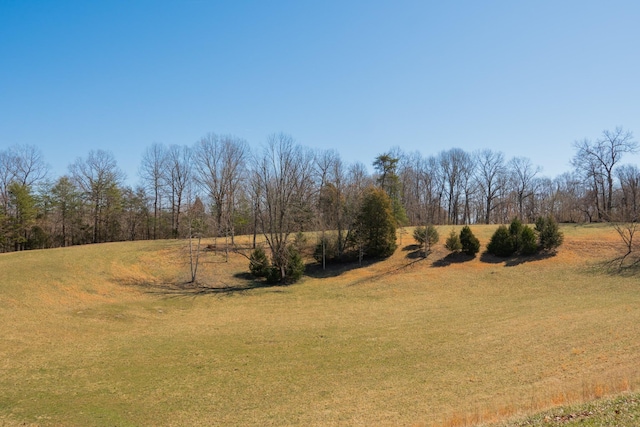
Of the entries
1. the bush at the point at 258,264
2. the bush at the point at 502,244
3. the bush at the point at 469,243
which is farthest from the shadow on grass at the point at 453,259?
the bush at the point at 258,264

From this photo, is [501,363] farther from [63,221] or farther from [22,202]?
[63,221]

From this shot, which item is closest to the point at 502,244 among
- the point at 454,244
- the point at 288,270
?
the point at 454,244

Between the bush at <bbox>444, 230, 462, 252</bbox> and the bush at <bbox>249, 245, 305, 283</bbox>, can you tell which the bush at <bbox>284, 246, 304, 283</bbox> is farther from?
the bush at <bbox>444, 230, 462, 252</bbox>

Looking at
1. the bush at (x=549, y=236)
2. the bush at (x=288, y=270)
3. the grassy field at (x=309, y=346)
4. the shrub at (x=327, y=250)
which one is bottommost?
the grassy field at (x=309, y=346)

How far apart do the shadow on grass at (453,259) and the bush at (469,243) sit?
50 cm

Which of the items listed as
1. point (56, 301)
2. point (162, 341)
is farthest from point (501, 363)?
point (56, 301)

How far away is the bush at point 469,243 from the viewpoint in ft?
119

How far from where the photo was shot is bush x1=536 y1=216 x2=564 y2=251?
34.6 metres

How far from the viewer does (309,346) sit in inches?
655

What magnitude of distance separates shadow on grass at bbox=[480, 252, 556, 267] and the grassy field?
5.00 ft

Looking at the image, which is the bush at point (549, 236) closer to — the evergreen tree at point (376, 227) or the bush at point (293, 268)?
the evergreen tree at point (376, 227)

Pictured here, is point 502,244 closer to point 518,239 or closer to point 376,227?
point 518,239

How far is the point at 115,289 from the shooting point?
28.3m

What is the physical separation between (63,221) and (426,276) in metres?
44.4
